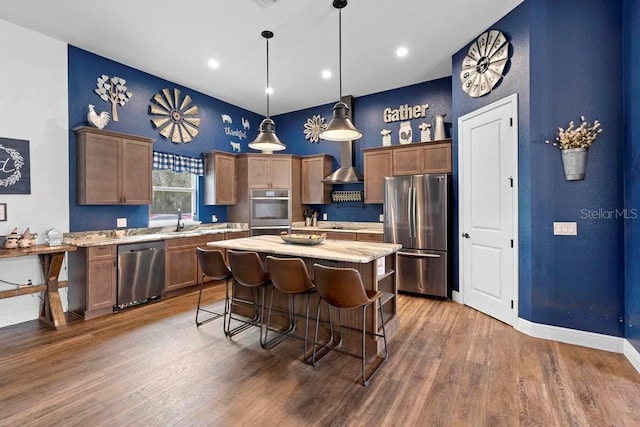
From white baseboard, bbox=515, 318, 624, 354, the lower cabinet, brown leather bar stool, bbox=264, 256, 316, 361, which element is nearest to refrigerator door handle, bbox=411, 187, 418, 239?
white baseboard, bbox=515, 318, 624, 354

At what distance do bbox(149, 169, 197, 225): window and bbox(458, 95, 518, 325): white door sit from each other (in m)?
4.40

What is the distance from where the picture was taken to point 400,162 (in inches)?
190

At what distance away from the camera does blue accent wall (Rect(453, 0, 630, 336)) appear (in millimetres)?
2712

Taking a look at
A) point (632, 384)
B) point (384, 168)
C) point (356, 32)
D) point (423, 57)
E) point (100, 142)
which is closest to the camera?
point (632, 384)

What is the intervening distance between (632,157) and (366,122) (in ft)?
12.4

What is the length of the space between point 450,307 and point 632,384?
1.80 metres

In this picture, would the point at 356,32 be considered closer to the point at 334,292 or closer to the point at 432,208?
the point at 432,208

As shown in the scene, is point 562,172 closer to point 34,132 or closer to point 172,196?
point 172,196

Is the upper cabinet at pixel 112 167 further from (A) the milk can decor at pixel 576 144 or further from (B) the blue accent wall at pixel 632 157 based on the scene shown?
(B) the blue accent wall at pixel 632 157

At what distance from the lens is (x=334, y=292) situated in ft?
7.52

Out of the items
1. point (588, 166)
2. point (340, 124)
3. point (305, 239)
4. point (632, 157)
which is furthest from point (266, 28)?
point (632, 157)

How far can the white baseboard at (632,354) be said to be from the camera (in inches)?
94.0

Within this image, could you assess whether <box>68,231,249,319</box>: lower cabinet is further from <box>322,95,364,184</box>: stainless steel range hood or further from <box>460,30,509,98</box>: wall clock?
<box>460,30,509,98</box>: wall clock

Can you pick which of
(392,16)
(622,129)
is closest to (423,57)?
(392,16)
